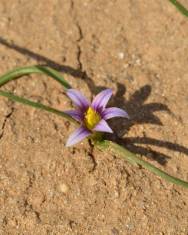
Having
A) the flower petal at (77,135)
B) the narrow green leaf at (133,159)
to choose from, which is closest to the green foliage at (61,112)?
the narrow green leaf at (133,159)

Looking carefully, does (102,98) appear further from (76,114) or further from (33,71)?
(33,71)

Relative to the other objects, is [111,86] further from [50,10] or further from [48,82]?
[50,10]

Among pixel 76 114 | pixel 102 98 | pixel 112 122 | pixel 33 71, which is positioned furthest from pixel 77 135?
pixel 33 71

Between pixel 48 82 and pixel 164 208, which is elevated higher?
pixel 164 208

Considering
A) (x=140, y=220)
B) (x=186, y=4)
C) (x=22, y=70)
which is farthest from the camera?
(x=186, y=4)

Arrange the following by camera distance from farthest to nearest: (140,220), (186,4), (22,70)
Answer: (186,4) → (22,70) → (140,220)

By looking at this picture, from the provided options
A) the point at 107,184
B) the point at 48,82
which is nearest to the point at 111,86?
the point at 48,82

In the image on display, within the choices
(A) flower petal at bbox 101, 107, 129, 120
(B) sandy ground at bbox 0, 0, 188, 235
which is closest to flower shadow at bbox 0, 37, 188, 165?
(B) sandy ground at bbox 0, 0, 188, 235
